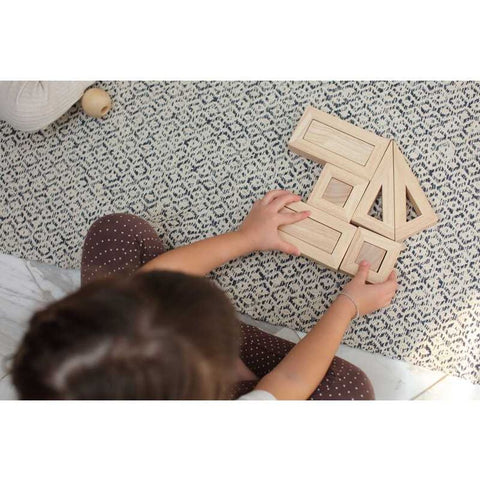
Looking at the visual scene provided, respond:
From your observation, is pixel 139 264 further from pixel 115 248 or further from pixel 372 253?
pixel 372 253

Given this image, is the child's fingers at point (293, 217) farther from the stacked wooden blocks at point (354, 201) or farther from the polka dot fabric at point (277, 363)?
the polka dot fabric at point (277, 363)

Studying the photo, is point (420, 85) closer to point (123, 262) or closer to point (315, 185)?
point (315, 185)

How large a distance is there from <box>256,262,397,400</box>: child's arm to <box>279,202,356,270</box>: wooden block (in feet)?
0.15

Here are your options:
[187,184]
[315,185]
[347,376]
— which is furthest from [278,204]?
[347,376]

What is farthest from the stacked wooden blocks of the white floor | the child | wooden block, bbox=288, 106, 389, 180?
the child

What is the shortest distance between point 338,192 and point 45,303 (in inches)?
22.2

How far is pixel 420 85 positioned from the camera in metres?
0.93

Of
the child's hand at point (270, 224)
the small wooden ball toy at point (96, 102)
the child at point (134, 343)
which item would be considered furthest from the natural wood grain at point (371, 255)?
the small wooden ball toy at point (96, 102)

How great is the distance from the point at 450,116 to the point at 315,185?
273mm

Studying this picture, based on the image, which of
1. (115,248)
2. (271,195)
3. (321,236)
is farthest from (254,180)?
(115,248)

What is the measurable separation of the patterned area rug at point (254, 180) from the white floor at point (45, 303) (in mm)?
18

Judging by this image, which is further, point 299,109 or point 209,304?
point 299,109

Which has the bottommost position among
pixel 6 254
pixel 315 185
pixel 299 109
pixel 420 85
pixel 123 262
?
pixel 6 254

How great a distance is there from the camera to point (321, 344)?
77cm
